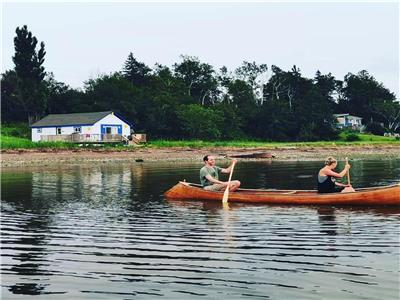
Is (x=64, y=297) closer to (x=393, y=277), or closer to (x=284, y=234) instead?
(x=393, y=277)

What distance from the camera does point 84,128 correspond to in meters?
77.9

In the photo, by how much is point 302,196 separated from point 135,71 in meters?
90.4

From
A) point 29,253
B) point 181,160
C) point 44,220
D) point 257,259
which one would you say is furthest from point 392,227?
point 181,160

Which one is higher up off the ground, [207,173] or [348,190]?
[207,173]

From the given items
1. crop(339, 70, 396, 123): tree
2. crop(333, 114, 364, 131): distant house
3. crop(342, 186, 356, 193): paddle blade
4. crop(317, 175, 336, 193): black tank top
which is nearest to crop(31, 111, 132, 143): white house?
crop(317, 175, 336, 193): black tank top

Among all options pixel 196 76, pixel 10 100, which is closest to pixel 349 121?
pixel 196 76

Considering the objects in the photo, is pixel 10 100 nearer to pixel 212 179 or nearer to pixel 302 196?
pixel 212 179

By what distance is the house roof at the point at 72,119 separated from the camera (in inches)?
3083

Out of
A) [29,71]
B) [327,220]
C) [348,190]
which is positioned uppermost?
[29,71]

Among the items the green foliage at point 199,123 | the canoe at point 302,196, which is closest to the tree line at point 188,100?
the green foliage at point 199,123

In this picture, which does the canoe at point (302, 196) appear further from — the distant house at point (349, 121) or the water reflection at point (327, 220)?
the distant house at point (349, 121)

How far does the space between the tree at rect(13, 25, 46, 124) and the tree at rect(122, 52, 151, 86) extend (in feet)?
65.6

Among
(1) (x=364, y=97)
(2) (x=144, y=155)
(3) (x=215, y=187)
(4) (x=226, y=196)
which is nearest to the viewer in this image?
(4) (x=226, y=196)

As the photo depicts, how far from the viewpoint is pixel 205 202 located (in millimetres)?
21625
